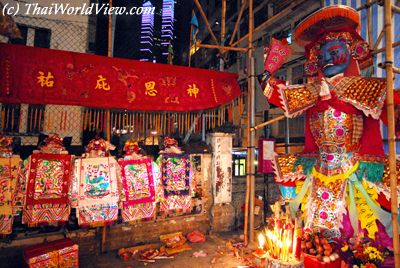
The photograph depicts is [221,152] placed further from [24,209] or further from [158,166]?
[24,209]

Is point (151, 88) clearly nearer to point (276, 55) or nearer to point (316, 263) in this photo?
point (276, 55)

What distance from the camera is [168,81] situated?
6137 mm

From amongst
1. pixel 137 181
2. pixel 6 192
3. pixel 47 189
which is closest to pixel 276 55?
pixel 137 181

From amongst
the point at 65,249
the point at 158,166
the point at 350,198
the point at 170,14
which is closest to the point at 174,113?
the point at 158,166

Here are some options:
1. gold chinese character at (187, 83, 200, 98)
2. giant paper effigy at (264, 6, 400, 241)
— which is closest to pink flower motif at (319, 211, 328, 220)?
giant paper effigy at (264, 6, 400, 241)

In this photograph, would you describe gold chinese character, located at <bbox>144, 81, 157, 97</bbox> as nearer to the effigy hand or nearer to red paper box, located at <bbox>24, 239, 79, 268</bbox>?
the effigy hand

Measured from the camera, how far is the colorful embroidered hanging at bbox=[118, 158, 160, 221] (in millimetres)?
5844

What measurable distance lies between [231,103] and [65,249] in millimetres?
5020

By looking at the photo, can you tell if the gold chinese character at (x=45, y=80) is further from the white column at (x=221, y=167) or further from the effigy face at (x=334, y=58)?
the effigy face at (x=334, y=58)

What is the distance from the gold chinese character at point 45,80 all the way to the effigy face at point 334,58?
5.20 m

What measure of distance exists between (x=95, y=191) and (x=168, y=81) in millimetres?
3066

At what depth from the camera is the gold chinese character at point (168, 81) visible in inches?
240

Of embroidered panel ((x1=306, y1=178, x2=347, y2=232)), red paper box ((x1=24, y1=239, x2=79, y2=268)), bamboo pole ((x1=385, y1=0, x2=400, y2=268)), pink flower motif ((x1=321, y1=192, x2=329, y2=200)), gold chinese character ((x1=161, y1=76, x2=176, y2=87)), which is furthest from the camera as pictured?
gold chinese character ((x1=161, y1=76, x2=176, y2=87))

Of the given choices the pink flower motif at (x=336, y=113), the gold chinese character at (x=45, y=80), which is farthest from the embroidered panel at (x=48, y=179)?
the pink flower motif at (x=336, y=113)
